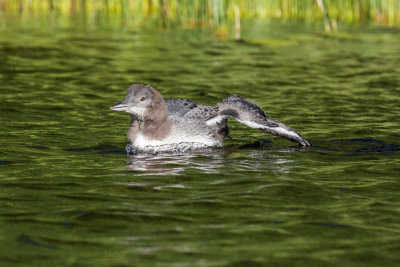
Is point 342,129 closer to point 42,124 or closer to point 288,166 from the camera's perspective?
point 288,166

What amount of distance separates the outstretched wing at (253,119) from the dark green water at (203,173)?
0.18 m

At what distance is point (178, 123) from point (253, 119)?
84cm

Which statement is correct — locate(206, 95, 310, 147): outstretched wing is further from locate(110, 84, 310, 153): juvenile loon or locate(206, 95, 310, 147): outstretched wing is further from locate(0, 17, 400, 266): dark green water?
locate(0, 17, 400, 266): dark green water

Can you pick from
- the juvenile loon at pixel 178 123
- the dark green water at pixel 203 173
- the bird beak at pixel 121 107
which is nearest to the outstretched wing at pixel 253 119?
the juvenile loon at pixel 178 123

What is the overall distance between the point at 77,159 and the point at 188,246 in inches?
117

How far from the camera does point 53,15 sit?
24.2m

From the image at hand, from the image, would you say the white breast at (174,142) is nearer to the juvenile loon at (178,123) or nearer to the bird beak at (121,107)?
the juvenile loon at (178,123)

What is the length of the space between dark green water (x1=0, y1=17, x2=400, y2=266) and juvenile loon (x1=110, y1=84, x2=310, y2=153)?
23 cm

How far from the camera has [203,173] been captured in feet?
22.6

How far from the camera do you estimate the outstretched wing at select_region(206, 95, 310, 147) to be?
812 cm


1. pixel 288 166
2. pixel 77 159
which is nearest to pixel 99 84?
pixel 77 159

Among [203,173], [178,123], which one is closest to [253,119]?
[178,123]

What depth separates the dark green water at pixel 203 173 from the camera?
485cm

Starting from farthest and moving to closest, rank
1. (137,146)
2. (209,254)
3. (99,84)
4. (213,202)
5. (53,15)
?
Result: (53,15), (99,84), (137,146), (213,202), (209,254)
